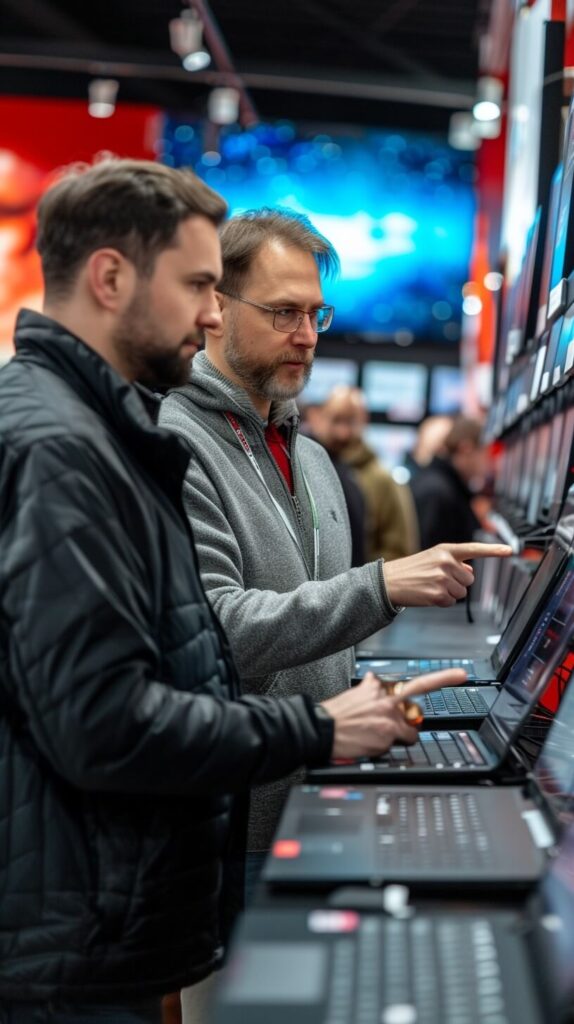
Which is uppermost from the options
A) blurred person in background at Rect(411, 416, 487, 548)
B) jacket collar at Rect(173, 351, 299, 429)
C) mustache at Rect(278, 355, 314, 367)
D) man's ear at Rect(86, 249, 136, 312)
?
man's ear at Rect(86, 249, 136, 312)

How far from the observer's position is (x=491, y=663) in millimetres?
2730

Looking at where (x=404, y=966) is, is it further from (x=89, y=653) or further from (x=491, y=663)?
(x=491, y=663)

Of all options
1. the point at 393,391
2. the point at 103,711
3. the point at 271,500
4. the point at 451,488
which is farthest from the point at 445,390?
the point at 103,711

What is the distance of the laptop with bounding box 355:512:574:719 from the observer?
224 cm

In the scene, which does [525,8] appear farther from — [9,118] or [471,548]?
[9,118]

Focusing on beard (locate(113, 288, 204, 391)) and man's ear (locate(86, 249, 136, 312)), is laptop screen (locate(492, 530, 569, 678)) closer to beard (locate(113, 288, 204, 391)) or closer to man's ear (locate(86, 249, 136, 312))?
beard (locate(113, 288, 204, 391))

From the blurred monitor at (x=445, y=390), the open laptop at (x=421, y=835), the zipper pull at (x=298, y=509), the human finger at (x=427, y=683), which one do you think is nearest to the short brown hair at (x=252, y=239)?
the zipper pull at (x=298, y=509)

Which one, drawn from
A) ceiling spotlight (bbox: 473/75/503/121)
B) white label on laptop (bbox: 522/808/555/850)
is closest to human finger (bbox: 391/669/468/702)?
white label on laptop (bbox: 522/808/555/850)

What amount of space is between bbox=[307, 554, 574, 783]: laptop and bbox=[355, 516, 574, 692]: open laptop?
0.32 ft

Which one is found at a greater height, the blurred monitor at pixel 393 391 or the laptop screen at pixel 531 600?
the laptop screen at pixel 531 600

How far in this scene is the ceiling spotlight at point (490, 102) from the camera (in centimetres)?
842

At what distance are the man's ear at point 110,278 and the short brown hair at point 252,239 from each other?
0.91 m

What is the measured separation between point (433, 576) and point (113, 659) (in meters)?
0.72

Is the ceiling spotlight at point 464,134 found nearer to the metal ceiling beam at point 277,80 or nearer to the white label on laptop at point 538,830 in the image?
the metal ceiling beam at point 277,80
